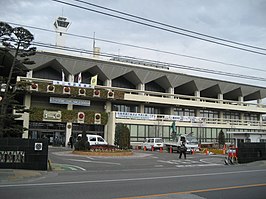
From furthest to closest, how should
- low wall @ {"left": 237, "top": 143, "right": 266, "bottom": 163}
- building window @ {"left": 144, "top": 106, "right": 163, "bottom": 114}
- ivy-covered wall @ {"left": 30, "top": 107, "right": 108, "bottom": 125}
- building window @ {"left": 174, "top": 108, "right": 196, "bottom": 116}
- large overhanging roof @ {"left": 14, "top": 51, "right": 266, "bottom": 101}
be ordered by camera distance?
building window @ {"left": 174, "top": 108, "right": 196, "bottom": 116}, building window @ {"left": 144, "top": 106, "right": 163, "bottom": 114}, large overhanging roof @ {"left": 14, "top": 51, "right": 266, "bottom": 101}, ivy-covered wall @ {"left": 30, "top": 107, "right": 108, "bottom": 125}, low wall @ {"left": 237, "top": 143, "right": 266, "bottom": 163}

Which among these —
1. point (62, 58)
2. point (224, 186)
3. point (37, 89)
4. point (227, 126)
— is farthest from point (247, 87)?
point (224, 186)

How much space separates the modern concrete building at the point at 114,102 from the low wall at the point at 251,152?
19.2 metres

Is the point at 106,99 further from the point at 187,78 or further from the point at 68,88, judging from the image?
the point at 187,78

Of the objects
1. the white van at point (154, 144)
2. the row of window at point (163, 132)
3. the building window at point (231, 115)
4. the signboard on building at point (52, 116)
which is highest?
the building window at point (231, 115)

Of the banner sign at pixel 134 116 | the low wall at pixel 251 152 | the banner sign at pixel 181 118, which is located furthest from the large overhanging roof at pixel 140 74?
the low wall at pixel 251 152

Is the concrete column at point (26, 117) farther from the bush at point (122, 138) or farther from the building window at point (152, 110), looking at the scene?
the building window at point (152, 110)

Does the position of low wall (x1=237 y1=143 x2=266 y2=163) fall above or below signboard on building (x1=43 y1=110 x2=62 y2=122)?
below

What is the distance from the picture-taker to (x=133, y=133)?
50375 millimetres

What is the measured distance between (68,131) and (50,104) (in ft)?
18.9

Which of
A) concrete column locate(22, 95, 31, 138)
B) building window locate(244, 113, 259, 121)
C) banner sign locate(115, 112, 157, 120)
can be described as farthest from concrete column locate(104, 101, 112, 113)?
building window locate(244, 113, 259, 121)

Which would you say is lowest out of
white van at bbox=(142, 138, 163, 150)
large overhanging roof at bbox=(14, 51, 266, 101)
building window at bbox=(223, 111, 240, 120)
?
white van at bbox=(142, 138, 163, 150)

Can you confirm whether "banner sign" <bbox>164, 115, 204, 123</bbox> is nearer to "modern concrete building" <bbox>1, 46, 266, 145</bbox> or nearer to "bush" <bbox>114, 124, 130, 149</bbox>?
"modern concrete building" <bbox>1, 46, 266, 145</bbox>

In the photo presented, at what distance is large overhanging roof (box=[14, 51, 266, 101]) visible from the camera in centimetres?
5057

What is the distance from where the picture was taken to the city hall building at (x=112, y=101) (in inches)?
1870
